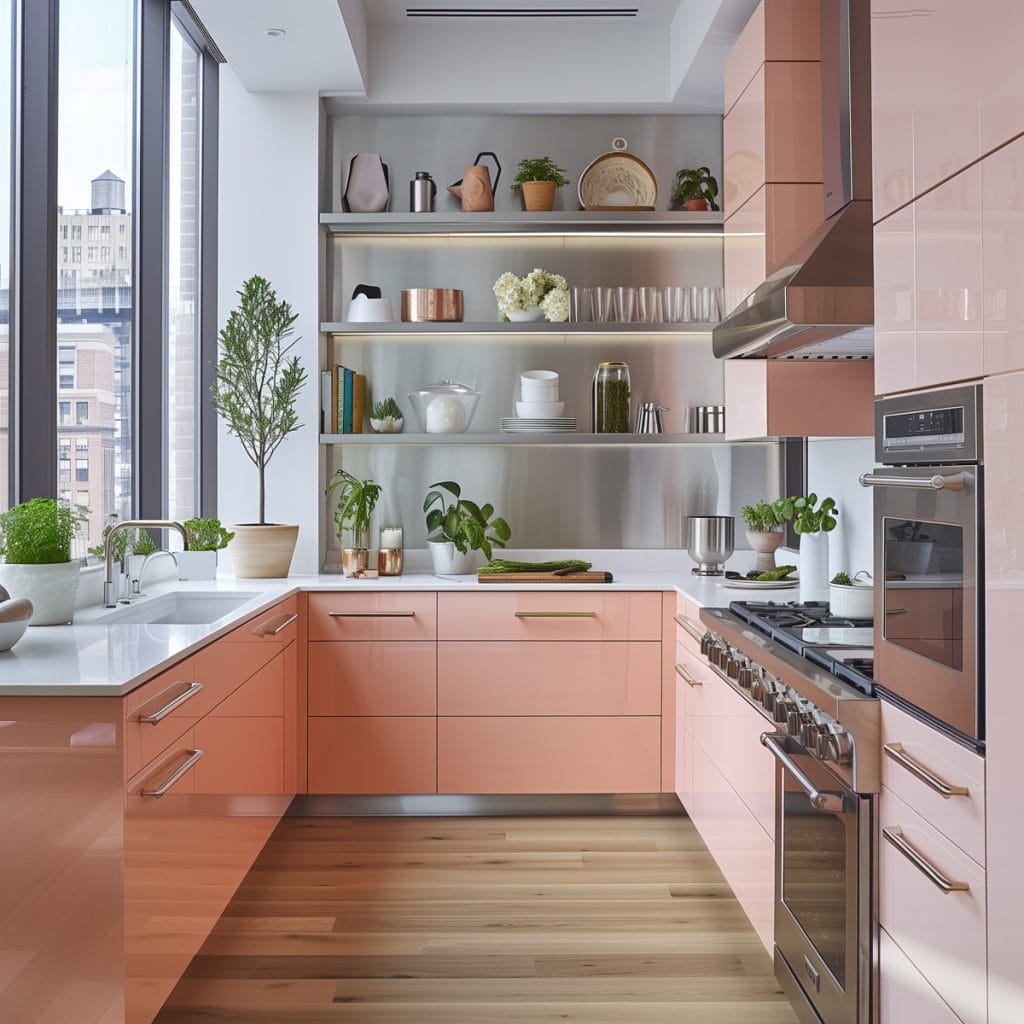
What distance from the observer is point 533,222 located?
405cm

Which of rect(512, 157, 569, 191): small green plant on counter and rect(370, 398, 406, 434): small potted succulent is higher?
rect(512, 157, 569, 191): small green plant on counter

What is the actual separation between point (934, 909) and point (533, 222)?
3.09m

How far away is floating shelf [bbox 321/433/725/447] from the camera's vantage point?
13.2 feet

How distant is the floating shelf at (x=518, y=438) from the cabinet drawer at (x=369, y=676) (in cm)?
85

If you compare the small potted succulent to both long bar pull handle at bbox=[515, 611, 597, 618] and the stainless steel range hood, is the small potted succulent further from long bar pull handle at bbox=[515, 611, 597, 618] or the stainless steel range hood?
the stainless steel range hood

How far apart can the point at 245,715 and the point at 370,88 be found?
103 inches

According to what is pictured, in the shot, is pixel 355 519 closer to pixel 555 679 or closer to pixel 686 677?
pixel 555 679

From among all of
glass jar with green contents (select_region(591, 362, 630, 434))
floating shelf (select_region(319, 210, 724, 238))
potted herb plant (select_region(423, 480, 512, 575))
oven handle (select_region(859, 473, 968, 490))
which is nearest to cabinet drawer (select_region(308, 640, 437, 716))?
potted herb plant (select_region(423, 480, 512, 575))

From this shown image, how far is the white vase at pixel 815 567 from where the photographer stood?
3102mm

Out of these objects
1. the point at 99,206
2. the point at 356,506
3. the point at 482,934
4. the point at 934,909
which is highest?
the point at 99,206

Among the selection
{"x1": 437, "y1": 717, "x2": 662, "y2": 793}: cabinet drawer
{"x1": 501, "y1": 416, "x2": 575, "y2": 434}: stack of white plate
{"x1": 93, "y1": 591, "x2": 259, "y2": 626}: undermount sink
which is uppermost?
{"x1": 501, "y1": 416, "x2": 575, "y2": 434}: stack of white plate

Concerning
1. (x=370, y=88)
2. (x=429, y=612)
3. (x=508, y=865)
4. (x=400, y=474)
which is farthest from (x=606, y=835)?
(x=370, y=88)

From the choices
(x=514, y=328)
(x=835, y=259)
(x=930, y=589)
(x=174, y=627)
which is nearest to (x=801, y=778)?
(x=930, y=589)

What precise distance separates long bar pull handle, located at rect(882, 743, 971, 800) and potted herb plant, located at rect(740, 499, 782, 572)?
201cm
